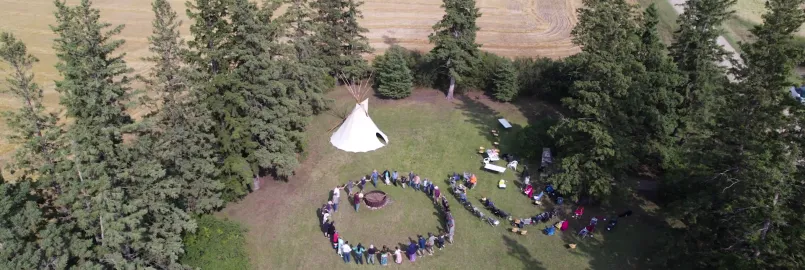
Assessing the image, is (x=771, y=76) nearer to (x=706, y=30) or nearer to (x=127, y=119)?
(x=706, y=30)

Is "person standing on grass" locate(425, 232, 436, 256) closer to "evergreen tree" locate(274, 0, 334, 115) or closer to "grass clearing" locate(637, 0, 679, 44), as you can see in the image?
"evergreen tree" locate(274, 0, 334, 115)

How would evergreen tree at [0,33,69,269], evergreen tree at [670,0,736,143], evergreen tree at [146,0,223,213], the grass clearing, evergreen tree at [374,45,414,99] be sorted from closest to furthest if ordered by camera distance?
evergreen tree at [0,33,69,269]
evergreen tree at [146,0,223,213]
evergreen tree at [670,0,736,143]
evergreen tree at [374,45,414,99]
the grass clearing

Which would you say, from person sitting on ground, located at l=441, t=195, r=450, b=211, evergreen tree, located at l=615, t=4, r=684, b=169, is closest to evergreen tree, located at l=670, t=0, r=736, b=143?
evergreen tree, located at l=615, t=4, r=684, b=169

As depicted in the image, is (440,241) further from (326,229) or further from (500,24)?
(500,24)

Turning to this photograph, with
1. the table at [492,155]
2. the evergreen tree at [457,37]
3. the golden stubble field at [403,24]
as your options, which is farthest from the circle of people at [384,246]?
the golden stubble field at [403,24]

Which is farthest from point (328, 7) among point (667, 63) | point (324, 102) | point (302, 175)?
point (667, 63)

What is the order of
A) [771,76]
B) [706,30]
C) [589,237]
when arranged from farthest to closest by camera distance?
[706,30]
[589,237]
[771,76]

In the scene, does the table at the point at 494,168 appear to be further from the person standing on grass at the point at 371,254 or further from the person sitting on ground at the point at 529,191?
the person standing on grass at the point at 371,254
